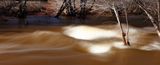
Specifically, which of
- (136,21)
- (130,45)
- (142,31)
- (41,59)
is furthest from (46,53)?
(136,21)

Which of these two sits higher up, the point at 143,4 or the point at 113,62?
the point at 143,4

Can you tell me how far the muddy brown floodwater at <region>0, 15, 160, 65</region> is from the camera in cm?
1758

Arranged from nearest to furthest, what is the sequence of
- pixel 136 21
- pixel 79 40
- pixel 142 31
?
pixel 79 40 → pixel 142 31 → pixel 136 21

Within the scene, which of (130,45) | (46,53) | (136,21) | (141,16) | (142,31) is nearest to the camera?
(46,53)

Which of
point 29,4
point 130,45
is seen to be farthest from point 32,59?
point 29,4

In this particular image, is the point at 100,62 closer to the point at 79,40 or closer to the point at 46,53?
the point at 46,53

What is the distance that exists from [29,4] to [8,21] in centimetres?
614

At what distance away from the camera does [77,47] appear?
66.9ft

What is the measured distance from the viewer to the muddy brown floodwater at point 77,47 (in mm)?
17578

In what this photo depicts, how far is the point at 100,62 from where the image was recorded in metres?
17.3

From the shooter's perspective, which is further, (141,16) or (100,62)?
(141,16)

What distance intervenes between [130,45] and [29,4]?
17.9m

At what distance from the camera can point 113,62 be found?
17.5 meters

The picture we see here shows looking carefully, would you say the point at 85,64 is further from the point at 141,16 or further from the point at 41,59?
the point at 141,16
